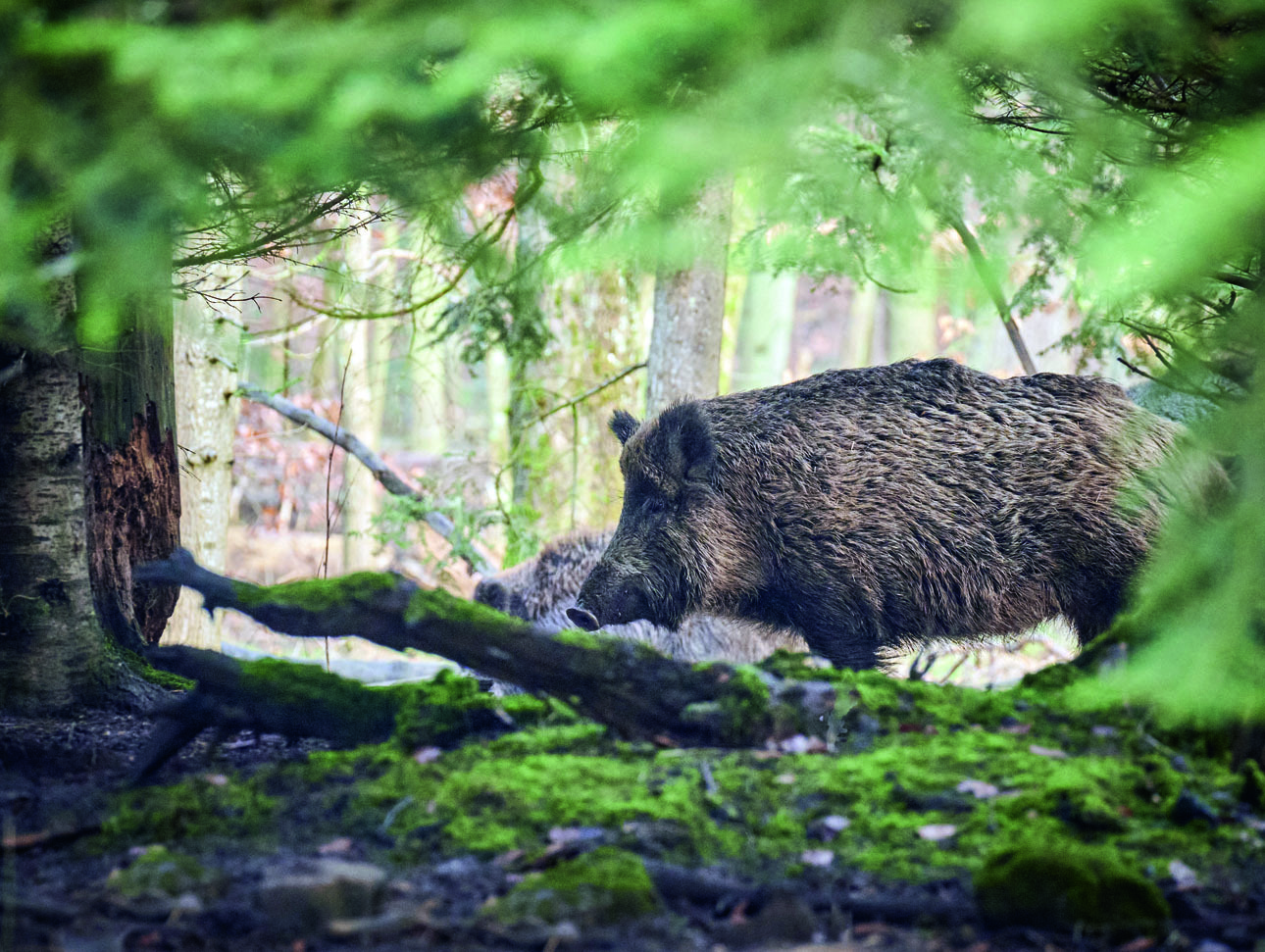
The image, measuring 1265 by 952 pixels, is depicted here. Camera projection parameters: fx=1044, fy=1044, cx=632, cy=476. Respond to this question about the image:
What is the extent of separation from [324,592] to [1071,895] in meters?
2.47

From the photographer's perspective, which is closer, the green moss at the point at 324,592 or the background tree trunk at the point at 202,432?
the green moss at the point at 324,592

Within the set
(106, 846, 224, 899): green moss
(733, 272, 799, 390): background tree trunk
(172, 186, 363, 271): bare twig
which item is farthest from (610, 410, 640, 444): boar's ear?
(733, 272, 799, 390): background tree trunk

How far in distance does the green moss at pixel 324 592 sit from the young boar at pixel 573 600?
138 inches

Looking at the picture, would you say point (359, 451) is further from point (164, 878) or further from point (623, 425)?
point (164, 878)

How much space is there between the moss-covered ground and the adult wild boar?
129 centimetres

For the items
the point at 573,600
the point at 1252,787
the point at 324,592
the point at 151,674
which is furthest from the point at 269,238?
the point at 1252,787

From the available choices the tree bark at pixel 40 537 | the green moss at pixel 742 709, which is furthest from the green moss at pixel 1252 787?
the tree bark at pixel 40 537

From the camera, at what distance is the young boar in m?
7.11

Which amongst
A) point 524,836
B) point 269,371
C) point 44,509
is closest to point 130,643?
point 44,509

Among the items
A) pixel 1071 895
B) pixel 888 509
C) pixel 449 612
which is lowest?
pixel 1071 895

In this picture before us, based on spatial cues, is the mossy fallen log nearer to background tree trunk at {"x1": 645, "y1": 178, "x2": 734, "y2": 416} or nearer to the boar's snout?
the boar's snout

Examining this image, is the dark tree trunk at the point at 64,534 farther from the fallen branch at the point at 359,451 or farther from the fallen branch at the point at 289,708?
the fallen branch at the point at 359,451

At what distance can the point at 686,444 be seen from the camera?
5363 mm

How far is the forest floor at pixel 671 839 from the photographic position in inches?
104
